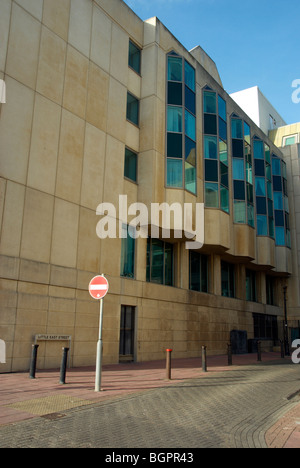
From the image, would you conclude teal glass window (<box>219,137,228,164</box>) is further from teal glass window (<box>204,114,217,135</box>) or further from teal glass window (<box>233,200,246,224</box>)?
teal glass window (<box>233,200,246,224</box>)

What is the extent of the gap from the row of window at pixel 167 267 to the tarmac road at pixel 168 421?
846cm

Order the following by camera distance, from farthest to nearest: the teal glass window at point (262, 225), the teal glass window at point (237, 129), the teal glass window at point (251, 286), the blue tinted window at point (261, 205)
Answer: the teal glass window at point (251, 286) < the blue tinted window at point (261, 205) < the teal glass window at point (262, 225) < the teal glass window at point (237, 129)

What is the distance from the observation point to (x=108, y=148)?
17984 millimetres

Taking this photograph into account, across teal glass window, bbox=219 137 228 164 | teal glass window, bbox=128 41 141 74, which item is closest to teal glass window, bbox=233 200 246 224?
teal glass window, bbox=219 137 228 164

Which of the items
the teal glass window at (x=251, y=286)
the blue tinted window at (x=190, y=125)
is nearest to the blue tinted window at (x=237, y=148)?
the blue tinted window at (x=190, y=125)

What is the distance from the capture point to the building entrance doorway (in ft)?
57.8

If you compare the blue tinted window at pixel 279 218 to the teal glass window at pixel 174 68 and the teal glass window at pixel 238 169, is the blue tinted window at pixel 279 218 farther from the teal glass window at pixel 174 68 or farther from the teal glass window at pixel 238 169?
the teal glass window at pixel 174 68

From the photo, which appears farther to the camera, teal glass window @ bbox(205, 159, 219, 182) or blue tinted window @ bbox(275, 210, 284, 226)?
blue tinted window @ bbox(275, 210, 284, 226)

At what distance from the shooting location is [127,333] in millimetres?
17969

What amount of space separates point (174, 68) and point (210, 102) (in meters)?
4.40

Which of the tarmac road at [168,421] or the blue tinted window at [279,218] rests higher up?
the blue tinted window at [279,218]

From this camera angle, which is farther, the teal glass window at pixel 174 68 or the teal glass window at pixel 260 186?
the teal glass window at pixel 260 186

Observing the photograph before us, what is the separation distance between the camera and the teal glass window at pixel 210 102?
25.1 m

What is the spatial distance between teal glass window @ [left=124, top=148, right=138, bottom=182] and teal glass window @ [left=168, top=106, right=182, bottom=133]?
2.72m
